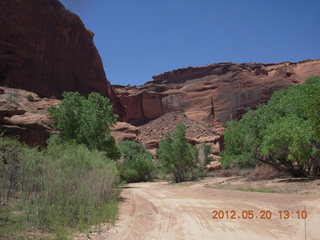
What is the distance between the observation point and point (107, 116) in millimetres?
22312

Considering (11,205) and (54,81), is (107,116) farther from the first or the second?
(54,81)

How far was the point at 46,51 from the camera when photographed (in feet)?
149

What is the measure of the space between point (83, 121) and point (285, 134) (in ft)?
45.2

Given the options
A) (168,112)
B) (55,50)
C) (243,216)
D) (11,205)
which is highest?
(55,50)

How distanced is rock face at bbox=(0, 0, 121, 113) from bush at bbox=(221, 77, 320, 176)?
31326mm

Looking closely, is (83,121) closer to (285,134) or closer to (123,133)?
(285,134)

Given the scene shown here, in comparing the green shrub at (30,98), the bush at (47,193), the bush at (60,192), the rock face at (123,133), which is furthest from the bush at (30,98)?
the bush at (47,193)

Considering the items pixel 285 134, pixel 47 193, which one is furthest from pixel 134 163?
pixel 47 193

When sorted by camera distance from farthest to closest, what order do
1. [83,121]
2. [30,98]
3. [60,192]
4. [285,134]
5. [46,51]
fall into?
[46,51] → [30,98] → [83,121] → [285,134] → [60,192]

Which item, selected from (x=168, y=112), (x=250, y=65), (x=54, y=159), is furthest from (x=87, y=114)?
(x=250, y=65)

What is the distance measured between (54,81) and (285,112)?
119 ft

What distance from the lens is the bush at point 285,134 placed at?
54.9ft

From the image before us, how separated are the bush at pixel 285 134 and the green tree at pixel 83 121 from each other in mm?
10783

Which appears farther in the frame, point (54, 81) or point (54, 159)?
point (54, 81)
